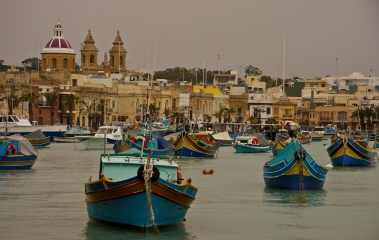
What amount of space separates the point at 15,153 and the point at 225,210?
18.8 metres

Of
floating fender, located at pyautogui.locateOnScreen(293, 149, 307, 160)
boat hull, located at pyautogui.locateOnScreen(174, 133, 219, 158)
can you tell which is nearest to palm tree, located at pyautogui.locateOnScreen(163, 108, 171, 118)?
boat hull, located at pyautogui.locateOnScreen(174, 133, 219, 158)

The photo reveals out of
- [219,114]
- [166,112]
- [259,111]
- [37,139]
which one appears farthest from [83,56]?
[37,139]

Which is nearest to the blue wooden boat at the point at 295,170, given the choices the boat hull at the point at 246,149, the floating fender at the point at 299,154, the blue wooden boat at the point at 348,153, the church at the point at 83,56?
the floating fender at the point at 299,154

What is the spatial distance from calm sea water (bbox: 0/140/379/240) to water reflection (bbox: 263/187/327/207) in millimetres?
34

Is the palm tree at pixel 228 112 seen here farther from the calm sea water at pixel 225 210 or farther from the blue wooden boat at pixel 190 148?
the calm sea water at pixel 225 210

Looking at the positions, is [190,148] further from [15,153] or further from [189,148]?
[15,153]

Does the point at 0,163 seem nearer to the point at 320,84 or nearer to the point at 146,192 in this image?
the point at 146,192

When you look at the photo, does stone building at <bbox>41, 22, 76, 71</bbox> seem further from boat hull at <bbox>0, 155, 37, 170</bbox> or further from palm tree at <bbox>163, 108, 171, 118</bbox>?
boat hull at <bbox>0, 155, 37, 170</bbox>

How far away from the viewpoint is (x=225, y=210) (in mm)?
32625

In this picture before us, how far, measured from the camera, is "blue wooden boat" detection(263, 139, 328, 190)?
3806cm

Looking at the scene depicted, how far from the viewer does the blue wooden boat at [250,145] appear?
81.2 meters

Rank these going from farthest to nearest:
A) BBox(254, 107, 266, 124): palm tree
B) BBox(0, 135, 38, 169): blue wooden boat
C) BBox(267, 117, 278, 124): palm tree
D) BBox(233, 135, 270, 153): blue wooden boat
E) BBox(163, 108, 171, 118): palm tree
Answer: BBox(254, 107, 266, 124): palm tree, BBox(267, 117, 278, 124): palm tree, BBox(163, 108, 171, 118): palm tree, BBox(233, 135, 270, 153): blue wooden boat, BBox(0, 135, 38, 169): blue wooden boat

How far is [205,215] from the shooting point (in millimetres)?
31000

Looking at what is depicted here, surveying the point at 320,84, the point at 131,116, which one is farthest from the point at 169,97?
the point at 320,84
